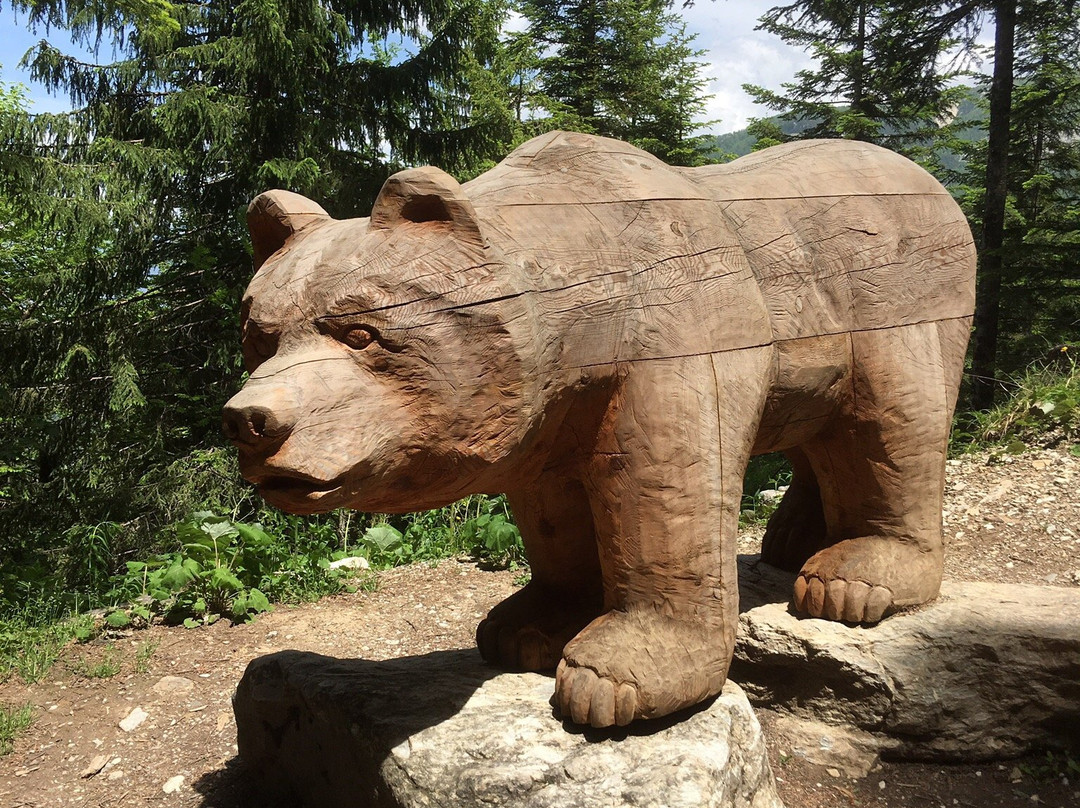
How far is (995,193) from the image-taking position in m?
9.06

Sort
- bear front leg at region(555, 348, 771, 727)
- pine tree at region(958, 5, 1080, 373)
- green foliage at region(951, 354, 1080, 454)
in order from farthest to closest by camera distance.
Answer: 1. pine tree at region(958, 5, 1080, 373)
2. green foliage at region(951, 354, 1080, 454)
3. bear front leg at region(555, 348, 771, 727)

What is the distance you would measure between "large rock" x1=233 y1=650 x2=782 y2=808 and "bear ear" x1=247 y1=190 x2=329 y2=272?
1.41m

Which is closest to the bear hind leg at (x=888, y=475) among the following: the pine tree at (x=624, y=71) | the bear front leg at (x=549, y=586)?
the bear front leg at (x=549, y=586)

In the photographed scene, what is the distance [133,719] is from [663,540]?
2.63 meters

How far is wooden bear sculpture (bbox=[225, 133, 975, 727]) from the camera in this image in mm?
1967

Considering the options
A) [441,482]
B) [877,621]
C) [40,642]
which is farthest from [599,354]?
[40,642]

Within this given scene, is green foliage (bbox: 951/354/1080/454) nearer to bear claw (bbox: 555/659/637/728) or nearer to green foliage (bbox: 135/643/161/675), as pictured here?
bear claw (bbox: 555/659/637/728)

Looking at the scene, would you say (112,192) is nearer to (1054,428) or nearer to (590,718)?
(590,718)

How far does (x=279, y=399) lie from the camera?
5.91 feet

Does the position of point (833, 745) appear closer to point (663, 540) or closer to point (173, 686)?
point (663, 540)

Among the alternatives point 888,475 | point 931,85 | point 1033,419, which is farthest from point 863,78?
point 888,475

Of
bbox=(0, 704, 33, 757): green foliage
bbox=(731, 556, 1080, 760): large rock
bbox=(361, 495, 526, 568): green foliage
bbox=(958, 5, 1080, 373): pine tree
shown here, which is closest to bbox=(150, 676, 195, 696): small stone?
bbox=(0, 704, 33, 757): green foliage

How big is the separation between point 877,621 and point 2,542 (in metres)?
7.14

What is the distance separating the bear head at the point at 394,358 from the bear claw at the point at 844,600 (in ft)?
5.01
